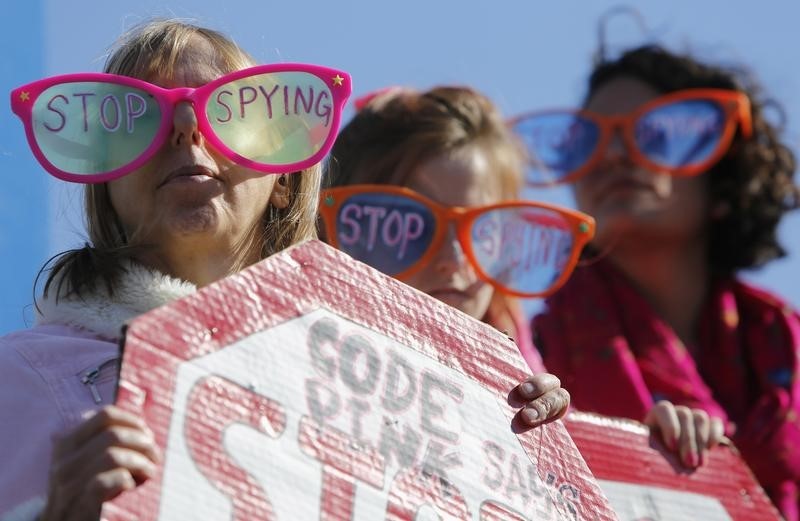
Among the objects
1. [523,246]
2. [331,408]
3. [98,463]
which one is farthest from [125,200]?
[523,246]

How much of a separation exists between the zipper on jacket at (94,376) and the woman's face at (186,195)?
0.85 feet

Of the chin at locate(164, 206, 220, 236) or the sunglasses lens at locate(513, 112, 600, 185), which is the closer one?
the chin at locate(164, 206, 220, 236)

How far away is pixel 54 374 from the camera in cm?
166

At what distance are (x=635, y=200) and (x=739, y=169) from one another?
1.11ft

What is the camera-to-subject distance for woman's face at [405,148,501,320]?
2666 mm

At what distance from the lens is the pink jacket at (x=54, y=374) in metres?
1.57

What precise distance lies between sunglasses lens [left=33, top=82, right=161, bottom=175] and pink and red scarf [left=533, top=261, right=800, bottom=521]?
1417 millimetres

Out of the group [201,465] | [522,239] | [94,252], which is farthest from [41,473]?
[522,239]

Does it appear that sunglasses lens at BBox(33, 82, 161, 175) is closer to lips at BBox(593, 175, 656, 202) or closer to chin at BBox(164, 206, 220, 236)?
chin at BBox(164, 206, 220, 236)

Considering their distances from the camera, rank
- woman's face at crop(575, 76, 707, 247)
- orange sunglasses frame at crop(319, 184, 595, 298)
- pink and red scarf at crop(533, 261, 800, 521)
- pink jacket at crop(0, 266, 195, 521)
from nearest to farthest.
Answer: pink jacket at crop(0, 266, 195, 521) → orange sunglasses frame at crop(319, 184, 595, 298) → pink and red scarf at crop(533, 261, 800, 521) → woman's face at crop(575, 76, 707, 247)

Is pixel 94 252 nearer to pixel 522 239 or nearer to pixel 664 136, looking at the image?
pixel 522 239

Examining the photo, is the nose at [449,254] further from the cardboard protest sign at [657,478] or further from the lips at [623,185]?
the lips at [623,185]

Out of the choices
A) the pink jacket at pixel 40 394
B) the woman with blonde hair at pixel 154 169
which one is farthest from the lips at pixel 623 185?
the pink jacket at pixel 40 394

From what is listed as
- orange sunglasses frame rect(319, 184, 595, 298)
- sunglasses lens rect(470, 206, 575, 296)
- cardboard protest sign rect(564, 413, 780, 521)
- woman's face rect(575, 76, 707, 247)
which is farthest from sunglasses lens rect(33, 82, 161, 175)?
woman's face rect(575, 76, 707, 247)
